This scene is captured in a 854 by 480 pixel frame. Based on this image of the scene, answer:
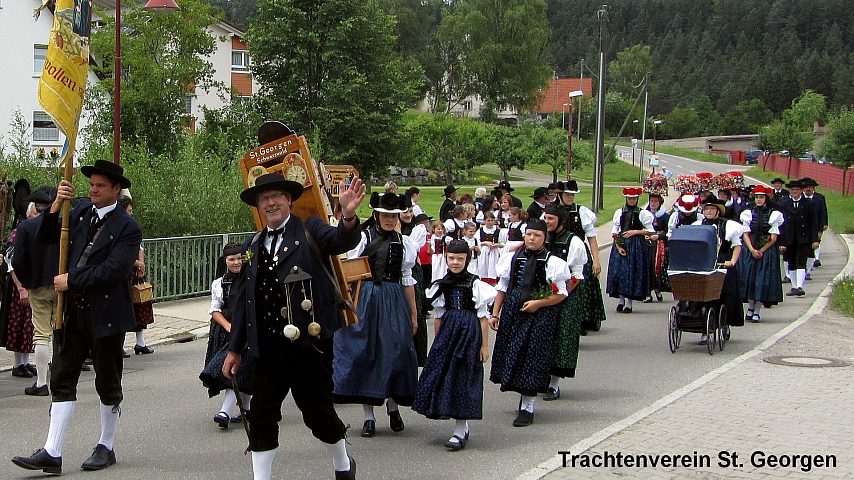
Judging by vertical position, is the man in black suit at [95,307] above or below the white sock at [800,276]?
above

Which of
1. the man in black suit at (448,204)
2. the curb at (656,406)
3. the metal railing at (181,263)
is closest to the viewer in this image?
the curb at (656,406)

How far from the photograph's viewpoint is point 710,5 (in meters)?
188

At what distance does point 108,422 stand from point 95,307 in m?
0.79

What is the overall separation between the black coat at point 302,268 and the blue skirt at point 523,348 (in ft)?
8.92

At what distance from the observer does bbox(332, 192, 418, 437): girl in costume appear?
763 centimetres

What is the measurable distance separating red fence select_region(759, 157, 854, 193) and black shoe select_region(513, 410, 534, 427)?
45021 mm

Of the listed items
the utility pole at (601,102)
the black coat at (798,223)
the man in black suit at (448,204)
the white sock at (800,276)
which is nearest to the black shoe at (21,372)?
the man in black suit at (448,204)

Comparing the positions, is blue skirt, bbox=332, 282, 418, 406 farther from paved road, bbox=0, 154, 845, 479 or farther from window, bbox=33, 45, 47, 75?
window, bbox=33, 45, 47, 75

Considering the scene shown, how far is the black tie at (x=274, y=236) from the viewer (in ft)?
18.9

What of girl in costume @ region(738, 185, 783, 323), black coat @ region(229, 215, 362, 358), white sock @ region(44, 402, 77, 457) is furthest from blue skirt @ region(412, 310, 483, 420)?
girl in costume @ region(738, 185, 783, 323)

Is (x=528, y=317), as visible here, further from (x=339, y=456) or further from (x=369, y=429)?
(x=339, y=456)

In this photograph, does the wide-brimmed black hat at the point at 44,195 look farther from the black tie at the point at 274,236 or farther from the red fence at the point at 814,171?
the red fence at the point at 814,171

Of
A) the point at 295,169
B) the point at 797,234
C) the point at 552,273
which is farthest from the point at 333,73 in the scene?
the point at 295,169

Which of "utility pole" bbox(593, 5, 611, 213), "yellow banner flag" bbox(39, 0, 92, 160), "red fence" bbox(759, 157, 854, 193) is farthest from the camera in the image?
"red fence" bbox(759, 157, 854, 193)
